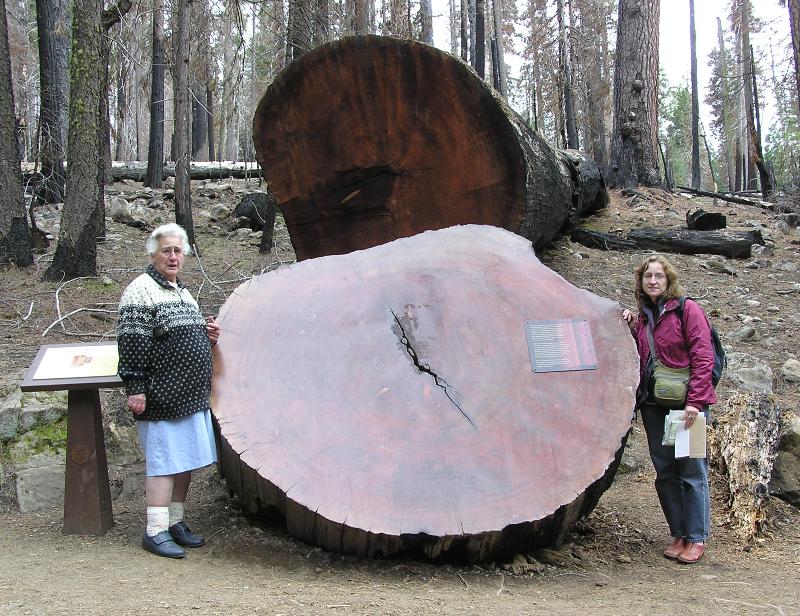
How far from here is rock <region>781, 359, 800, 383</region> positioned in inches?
198

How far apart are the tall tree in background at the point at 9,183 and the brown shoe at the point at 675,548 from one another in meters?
6.49

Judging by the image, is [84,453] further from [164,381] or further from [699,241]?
[699,241]

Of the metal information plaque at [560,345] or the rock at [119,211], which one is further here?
the rock at [119,211]

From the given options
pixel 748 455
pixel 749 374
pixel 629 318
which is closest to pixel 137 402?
pixel 629 318

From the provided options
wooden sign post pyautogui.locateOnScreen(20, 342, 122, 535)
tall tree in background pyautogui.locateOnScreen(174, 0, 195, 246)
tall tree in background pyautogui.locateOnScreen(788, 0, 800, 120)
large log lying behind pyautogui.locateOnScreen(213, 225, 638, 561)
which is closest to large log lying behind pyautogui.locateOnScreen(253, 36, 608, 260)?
large log lying behind pyautogui.locateOnScreen(213, 225, 638, 561)

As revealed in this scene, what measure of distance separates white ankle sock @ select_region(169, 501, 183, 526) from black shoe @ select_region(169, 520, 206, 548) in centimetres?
2

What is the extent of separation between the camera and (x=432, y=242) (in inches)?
145

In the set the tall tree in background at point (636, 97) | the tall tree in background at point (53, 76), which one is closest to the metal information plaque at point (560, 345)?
the tall tree in background at point (636, 97)

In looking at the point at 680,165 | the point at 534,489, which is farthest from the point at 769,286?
the point at 680,165

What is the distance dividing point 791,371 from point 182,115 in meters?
7.29

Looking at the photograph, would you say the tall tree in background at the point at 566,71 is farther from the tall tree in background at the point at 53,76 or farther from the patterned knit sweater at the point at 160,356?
the patterned knit sweater at the point at 160,356

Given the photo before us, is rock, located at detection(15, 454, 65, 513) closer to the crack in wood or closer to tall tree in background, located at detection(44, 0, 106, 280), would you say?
the crack in wood

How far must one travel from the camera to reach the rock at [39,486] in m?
3.79

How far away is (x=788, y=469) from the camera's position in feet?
12.6
